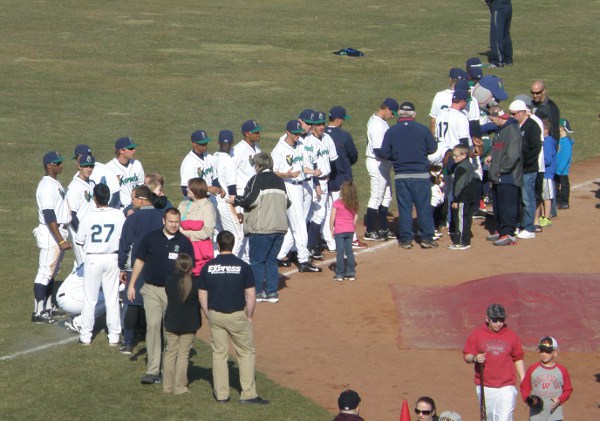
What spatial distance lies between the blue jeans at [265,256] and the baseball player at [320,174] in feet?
6.12

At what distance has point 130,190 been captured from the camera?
14.8m

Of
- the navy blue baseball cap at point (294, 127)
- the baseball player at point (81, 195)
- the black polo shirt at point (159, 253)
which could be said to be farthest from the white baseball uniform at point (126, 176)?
the black polo shirt at point (159, 253)

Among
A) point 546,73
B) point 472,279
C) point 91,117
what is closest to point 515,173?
point 472,279

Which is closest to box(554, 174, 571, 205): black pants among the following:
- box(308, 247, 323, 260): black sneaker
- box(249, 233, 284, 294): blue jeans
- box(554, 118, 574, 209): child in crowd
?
box(554, 118, 574, 209): child in crowd

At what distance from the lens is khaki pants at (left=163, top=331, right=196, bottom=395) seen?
11.7 m

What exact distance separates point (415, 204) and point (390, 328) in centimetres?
302

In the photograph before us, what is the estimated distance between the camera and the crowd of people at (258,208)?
11.9 meters

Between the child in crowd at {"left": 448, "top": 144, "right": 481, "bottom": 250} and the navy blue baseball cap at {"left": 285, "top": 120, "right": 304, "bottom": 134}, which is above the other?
the navy blue baseball cap at {"left": 285, "top": 120, "right": 304, "bottom": 134}

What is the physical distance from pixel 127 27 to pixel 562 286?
21.9m

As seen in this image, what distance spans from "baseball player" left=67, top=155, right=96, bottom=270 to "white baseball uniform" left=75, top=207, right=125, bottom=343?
87cm

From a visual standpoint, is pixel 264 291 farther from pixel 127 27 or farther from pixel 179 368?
pixel 127 27

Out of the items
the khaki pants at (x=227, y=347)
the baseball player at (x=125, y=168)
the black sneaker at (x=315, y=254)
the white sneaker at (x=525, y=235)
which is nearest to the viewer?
the khaki pants at (x=227, y=347)

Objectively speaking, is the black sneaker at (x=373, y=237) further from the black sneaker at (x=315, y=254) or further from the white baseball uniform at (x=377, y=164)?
the black sneaker at (x=315, y=254)

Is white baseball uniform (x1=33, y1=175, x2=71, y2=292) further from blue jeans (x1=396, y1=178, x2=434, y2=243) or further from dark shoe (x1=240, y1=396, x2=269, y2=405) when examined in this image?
blue jeans (x1=396, y1=178, x2=434, y2=243)
